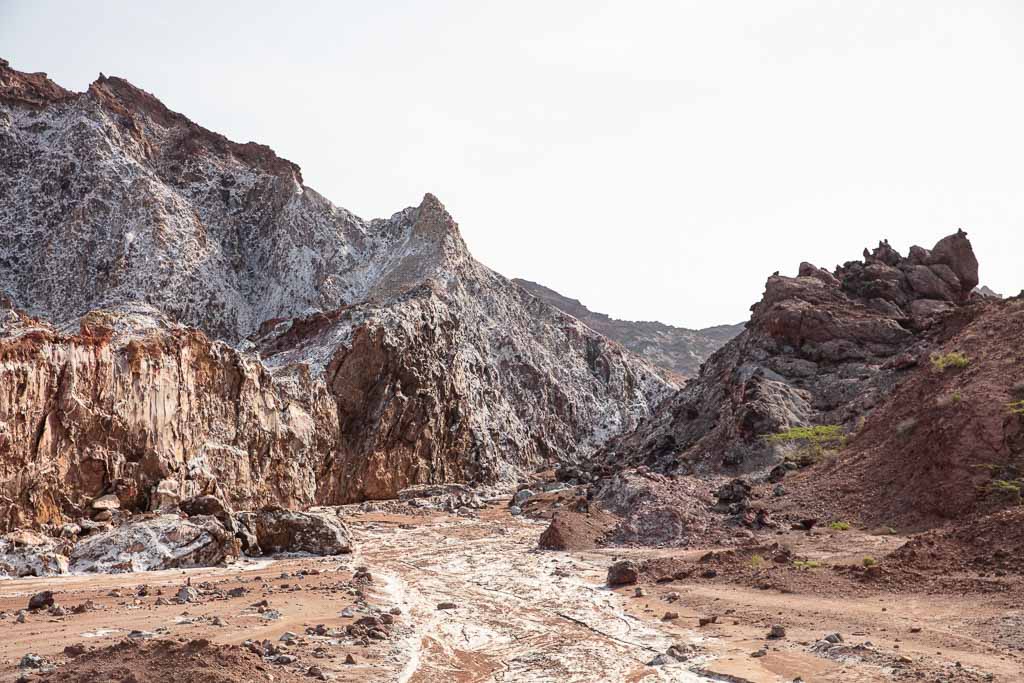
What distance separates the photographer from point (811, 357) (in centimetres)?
3559

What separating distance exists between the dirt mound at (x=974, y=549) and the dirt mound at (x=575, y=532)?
9.25 metres

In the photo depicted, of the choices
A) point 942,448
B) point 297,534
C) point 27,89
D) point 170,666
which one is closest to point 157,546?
point 297,534

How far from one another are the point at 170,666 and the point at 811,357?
33305 mm

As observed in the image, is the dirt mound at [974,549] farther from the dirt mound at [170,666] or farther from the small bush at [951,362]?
the dirt mound at [170,666]

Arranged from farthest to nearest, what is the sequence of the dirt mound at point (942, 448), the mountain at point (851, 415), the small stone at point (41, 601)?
the mountain at point (851, 415) < the dirt mound at point (942, 448) < the small stone at point (41, 601)

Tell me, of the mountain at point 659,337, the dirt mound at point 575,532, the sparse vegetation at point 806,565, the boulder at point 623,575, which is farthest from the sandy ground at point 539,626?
the mountain at point 659,337

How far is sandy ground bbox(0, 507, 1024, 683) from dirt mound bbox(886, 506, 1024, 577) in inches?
53.4

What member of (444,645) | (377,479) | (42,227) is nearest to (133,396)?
(444,645)

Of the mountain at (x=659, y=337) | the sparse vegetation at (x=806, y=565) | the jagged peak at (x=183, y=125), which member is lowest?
the sparse vegetation at (x=806, y=565)

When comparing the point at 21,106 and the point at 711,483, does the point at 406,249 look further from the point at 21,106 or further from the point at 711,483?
the point at 711,483

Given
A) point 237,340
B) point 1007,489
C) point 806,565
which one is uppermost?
point 237,340

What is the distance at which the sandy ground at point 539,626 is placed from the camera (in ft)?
28.1

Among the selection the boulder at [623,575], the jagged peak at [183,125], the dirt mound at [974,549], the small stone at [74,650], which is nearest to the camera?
the small stone at [74,650]

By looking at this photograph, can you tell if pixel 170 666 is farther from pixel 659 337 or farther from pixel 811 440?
pixel 659 337
